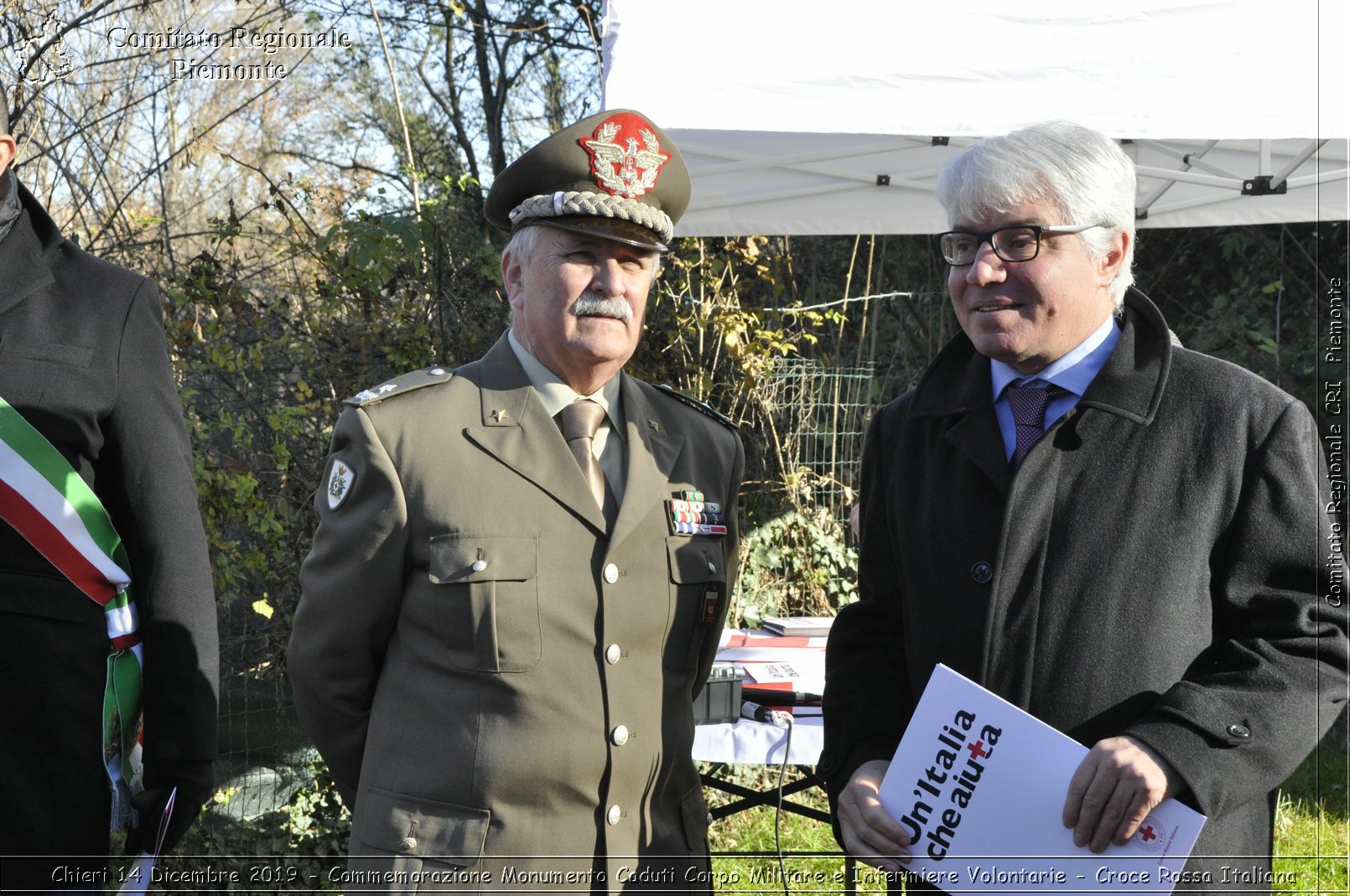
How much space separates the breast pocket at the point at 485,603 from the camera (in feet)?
6.37

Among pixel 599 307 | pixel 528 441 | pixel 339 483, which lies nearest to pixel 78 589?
pixel 339 483

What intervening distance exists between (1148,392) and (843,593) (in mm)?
4695

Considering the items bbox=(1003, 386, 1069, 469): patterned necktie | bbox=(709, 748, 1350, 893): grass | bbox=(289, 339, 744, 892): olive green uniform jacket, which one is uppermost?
bbox=(1003, 386, 1069, 469): patterned necktie

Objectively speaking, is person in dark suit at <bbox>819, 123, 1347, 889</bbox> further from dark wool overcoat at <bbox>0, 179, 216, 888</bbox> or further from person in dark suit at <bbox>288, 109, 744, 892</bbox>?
dark wool overcoat at <bbox>0, 179, 216, 888</bbox>

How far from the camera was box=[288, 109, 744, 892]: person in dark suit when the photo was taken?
76.2 inches

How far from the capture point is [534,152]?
2.25 meters

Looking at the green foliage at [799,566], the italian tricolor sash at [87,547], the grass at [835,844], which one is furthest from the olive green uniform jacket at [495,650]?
the green foliage at [799,566]

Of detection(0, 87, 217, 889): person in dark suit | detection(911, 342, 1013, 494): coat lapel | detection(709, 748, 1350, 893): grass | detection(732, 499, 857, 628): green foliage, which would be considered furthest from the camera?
detection(732, 499, 857, 628): green foliage

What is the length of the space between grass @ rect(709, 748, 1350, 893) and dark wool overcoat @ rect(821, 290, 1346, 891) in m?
2.36

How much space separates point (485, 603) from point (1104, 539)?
1018 millimetres

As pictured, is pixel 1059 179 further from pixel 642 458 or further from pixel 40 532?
pixel 40 532

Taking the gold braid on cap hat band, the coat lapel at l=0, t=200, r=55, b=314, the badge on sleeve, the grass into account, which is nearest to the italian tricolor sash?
the coat lapel at l=0, t=200, r=55, b=314

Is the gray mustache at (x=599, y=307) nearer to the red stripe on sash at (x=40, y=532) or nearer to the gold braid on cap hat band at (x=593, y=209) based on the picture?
the gold braid on cap hat band at (x=593, y=209)

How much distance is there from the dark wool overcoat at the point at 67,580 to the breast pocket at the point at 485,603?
0.43 metres
